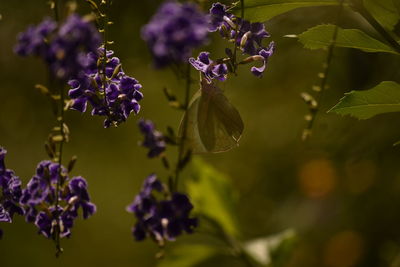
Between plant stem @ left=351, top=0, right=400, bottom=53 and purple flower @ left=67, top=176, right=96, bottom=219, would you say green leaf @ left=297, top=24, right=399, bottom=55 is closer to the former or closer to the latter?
plant stem @ left=351, top=0, right=400, bottom=53

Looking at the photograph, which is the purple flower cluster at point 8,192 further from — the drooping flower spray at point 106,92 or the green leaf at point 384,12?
the green leaf at point 384,12

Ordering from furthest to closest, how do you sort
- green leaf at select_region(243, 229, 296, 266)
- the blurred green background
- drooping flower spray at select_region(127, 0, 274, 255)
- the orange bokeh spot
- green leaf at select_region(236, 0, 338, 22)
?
the orange bokeh spot → the blurred green background → green leaf at select_region(243, 229, 296, 266) → green leaf at select_region(236, 0, 338, 22) → drooping flower spray at select_region(127, 0, 274, 255)

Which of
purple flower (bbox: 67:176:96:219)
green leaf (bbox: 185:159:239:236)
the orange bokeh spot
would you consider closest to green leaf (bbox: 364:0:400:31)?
purple flower (bbox: 67:176:96:219)

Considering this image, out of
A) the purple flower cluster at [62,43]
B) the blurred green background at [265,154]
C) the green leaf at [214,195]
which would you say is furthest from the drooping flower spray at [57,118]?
the green leaf at [214,195]

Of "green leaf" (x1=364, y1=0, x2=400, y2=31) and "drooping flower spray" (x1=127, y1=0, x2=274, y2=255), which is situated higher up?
"green leaf" (x1=364, y1=0, x2=400, y2=31)

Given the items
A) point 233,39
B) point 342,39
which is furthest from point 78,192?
point 342,39

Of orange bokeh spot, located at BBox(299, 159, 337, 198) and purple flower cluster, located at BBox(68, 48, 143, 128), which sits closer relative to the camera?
purple flower cluster, located at BBox(68, 48, 143, 128)

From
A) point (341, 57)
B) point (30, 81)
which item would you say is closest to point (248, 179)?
point (341, 57)
